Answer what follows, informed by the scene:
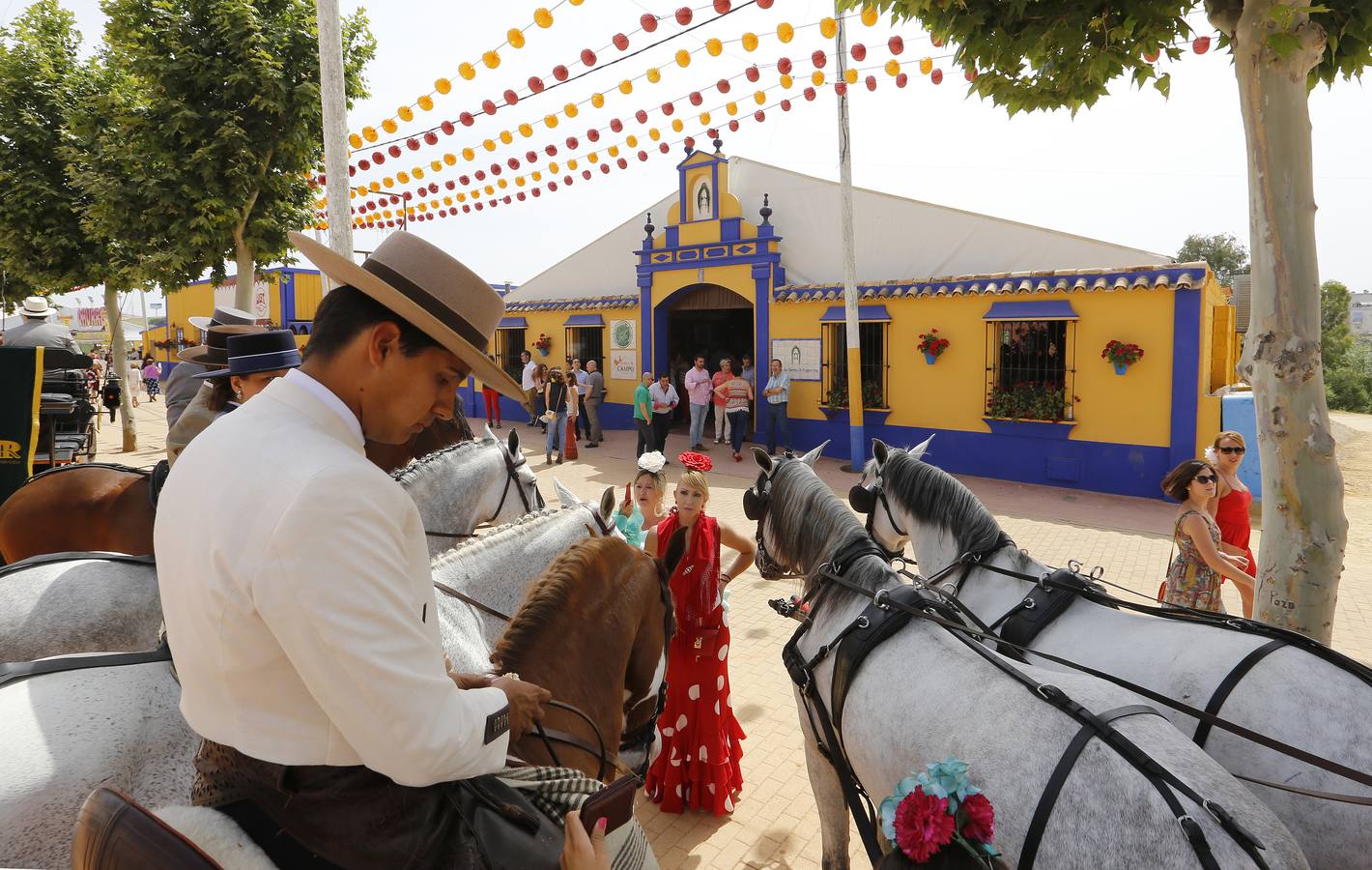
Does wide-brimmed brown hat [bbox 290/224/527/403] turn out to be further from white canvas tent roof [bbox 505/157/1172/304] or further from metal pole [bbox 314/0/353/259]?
white canvas tent roof [bbox 505/157/1172/304]

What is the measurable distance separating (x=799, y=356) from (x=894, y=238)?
9.09 ft

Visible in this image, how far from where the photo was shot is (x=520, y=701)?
5.55 ft

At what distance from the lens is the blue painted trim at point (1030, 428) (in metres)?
11.4

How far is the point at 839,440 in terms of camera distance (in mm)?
13891

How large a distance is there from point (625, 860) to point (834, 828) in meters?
1.54

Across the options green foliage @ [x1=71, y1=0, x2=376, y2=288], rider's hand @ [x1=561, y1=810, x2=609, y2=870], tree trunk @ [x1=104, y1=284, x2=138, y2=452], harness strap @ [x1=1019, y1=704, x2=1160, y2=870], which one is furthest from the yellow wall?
tree trunk @ [x1=104, y1=284, x2=138, y2=452]

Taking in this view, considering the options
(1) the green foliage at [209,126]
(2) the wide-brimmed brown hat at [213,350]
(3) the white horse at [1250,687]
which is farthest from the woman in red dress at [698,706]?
(1) the green foliage at [209,126]

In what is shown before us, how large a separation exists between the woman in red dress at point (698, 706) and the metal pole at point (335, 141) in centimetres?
383

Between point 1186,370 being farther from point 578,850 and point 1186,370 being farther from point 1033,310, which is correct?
point 578,850

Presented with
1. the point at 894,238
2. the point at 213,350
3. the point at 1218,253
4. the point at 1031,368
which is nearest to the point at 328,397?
the point at 213,350

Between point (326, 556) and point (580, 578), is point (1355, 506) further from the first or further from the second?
point (326, 556)

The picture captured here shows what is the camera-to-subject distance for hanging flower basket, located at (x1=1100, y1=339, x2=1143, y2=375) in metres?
10.6

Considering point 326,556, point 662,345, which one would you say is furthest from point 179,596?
point 662,345

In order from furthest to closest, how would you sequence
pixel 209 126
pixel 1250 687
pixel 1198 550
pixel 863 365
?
pixel 863 365
pixel 209 126
pixel 1198 550
pixel 1250 687
